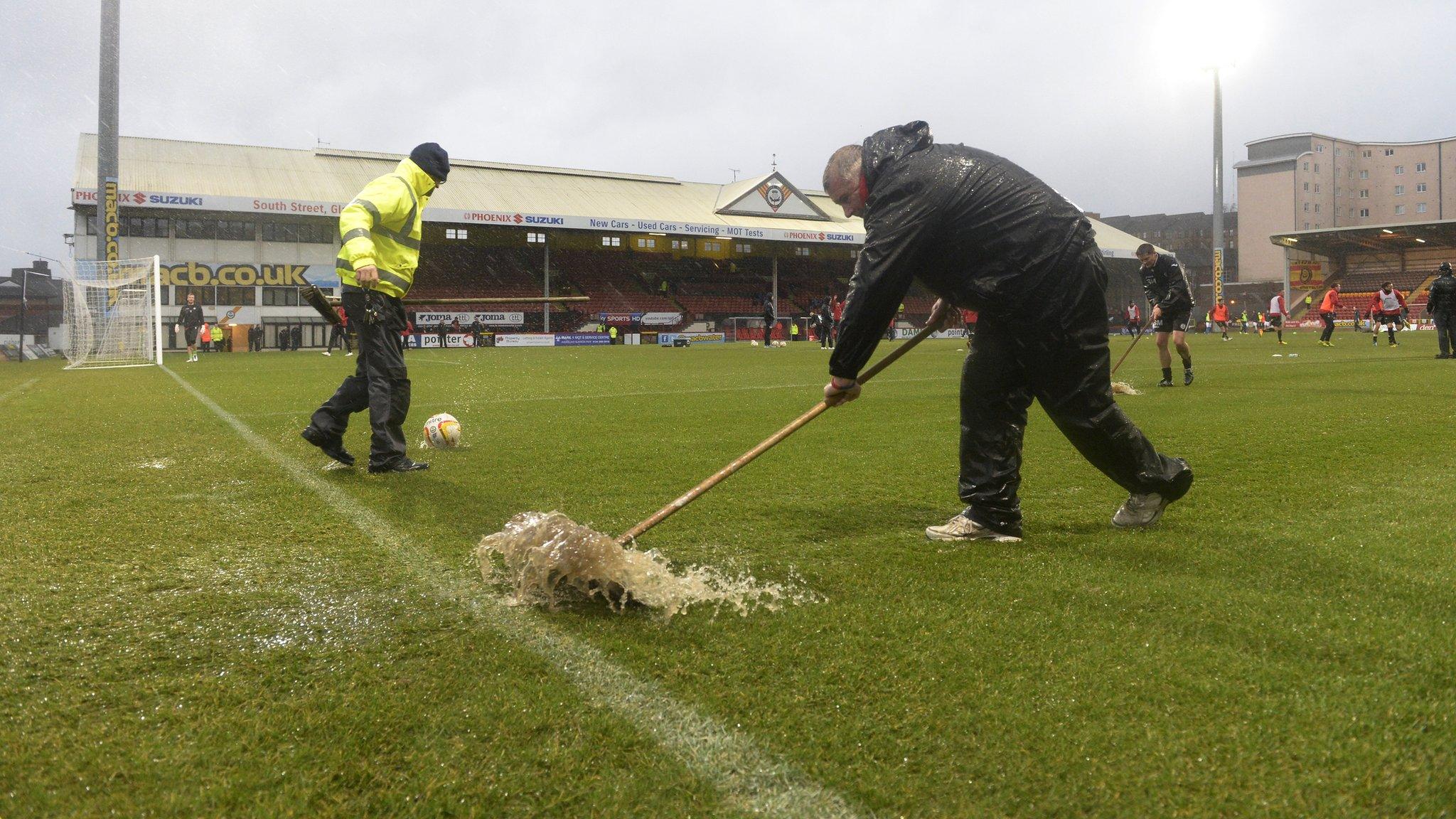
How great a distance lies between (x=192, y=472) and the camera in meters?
5.24

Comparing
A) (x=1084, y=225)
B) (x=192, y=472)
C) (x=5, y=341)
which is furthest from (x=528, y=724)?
(x=5, y=341)

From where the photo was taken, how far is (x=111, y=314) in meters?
20.8

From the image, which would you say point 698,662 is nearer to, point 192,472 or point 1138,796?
point 1138,796

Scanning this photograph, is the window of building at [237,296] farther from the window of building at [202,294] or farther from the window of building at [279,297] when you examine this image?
the window of building at [279,297]

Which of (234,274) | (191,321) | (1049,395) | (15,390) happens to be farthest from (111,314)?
(1049,395)

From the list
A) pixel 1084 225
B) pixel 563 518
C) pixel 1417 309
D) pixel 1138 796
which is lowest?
pixel 1138 796

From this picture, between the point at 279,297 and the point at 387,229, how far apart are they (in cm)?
3775

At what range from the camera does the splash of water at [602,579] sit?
8.76 ft

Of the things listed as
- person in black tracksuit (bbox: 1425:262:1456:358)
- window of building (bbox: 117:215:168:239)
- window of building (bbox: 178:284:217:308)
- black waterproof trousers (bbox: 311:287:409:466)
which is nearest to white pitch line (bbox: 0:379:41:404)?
black waterproof trousers (bbox: 311:287:409:466)

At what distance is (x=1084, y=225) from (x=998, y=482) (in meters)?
1.02

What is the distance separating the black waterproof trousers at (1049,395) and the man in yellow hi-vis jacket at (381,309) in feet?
10.4

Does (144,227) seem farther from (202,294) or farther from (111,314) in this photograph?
(111,314)

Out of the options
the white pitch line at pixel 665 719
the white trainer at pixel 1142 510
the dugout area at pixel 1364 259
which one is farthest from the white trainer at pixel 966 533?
the dugout area at pixel 1364 259

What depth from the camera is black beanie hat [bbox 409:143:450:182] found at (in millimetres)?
Answer: 5414
